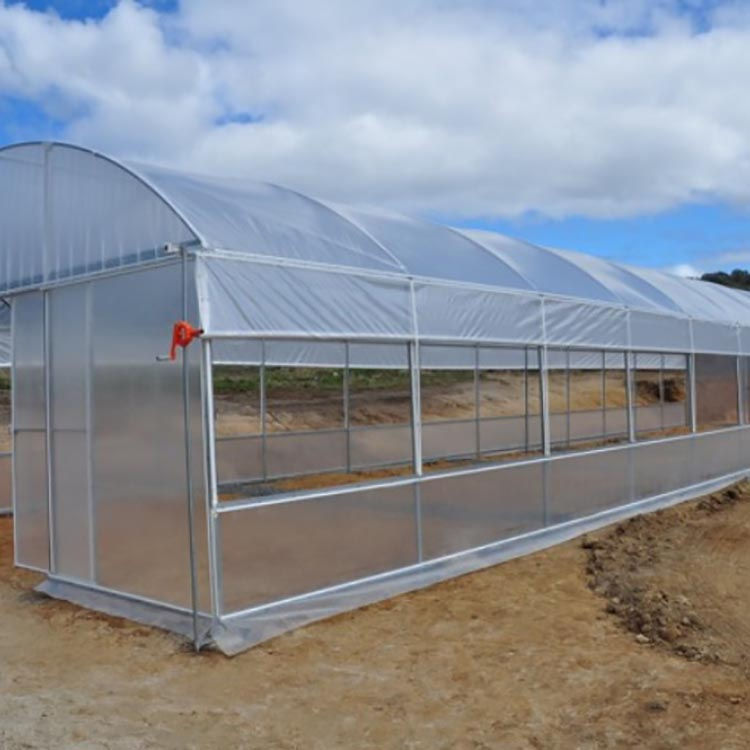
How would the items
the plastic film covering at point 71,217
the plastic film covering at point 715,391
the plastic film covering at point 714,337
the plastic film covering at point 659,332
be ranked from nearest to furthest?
1. the plastic film covering at point 71,217
2. the plastic film covering at point 659,332
3. the plastic film covering at point 714,337
4. the plastic film covering at point 715,391

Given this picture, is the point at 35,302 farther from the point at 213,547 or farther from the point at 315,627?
the point at 315,627

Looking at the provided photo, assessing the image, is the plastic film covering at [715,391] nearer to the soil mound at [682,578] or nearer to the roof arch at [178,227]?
the soil mound at [682,578]

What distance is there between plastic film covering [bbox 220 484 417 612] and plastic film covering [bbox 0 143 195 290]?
179 cm

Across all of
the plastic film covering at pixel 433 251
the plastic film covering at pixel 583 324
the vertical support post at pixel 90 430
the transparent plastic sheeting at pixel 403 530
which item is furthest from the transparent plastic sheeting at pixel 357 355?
the vertical support post at pixel 90 430

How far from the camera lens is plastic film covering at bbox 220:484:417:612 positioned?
5483 millimetres

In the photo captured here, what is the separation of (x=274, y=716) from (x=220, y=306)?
2274 mm

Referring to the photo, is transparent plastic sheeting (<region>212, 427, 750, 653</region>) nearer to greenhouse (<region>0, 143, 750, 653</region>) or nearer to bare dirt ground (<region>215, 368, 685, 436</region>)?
greenhouse (<region>0, 143, 750, 653</region>)

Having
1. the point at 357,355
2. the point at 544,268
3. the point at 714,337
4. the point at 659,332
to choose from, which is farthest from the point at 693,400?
the point at 357,355

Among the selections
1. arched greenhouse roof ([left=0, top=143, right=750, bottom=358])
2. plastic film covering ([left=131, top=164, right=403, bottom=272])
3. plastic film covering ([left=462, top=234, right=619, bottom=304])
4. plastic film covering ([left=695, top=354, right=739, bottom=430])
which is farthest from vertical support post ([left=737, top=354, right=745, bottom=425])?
plastic film covering ([left=131, top=164, right=403, bottom=272])

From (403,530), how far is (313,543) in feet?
3.13

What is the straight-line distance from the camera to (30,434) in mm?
6953

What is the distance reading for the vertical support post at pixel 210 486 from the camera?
5293 millimetres

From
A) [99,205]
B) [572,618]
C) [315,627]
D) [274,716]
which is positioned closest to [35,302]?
[99,205]

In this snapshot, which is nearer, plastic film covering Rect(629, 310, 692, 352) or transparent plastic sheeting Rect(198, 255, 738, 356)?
transparent plastic sheeting Rect(198, 255, 738, 356)
